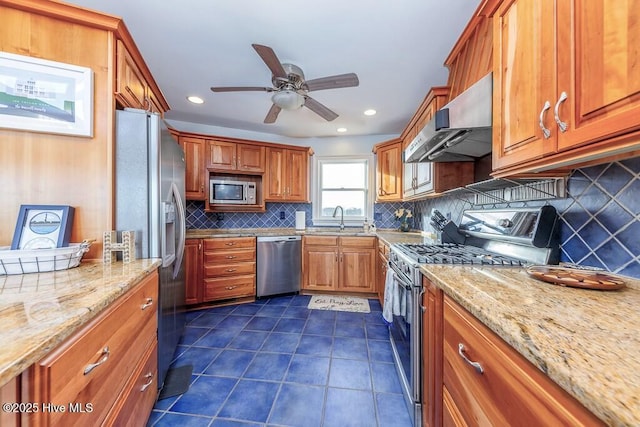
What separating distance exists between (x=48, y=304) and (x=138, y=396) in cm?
67

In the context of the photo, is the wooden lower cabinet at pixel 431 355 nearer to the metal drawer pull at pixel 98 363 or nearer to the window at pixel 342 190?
the metal drawer pull at pixel 98 363

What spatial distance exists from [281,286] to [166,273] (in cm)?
184

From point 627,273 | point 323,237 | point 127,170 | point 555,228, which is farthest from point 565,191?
point 323,237

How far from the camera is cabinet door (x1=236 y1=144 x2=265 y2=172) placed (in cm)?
335

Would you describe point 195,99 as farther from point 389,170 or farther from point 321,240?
point 389,170

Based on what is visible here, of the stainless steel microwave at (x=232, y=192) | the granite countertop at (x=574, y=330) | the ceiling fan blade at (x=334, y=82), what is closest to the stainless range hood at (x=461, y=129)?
the ceiling fan blade at (x=334, y=82)

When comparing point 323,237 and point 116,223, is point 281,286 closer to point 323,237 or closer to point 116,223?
point 323,237

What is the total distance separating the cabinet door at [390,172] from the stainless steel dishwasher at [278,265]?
138cm

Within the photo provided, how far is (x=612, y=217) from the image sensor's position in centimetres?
95

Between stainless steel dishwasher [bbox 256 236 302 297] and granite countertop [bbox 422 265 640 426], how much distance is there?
8.18 ft

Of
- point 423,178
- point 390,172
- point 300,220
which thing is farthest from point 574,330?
point 300,220

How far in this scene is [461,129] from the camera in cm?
127

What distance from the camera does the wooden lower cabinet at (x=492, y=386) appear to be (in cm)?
45

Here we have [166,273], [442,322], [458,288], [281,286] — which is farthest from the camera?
[281,286]
